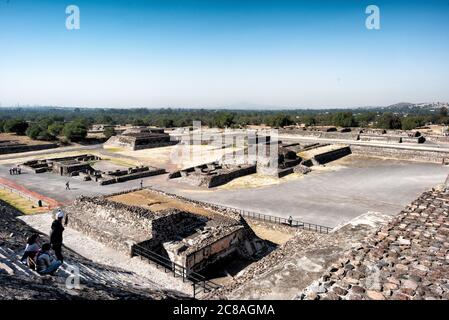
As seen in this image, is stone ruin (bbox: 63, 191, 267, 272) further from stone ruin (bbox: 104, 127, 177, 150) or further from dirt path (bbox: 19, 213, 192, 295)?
stone ruin (bbox: 104, 127, 177, 150)

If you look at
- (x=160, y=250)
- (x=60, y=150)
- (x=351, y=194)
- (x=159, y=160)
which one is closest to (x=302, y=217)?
(x=351, y=194)

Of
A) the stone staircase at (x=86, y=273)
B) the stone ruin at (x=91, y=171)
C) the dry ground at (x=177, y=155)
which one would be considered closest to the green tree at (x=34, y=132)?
the dry ground at (x=177, y=155)

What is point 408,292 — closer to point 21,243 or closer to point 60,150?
point 21,243

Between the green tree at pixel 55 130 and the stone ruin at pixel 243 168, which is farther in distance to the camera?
the green tree at pixel 55 130

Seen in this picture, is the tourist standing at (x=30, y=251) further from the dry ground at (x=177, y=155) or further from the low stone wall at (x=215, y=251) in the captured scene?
the dry ground at (x=177, y=155)

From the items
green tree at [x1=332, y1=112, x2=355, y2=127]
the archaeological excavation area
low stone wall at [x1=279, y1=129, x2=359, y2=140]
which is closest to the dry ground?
the archaeological excavation area

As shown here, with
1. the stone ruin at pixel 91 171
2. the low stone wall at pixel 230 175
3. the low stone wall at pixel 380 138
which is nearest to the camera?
the low stone wall at pixel 230 175

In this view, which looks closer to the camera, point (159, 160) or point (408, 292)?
point (408, 292)
